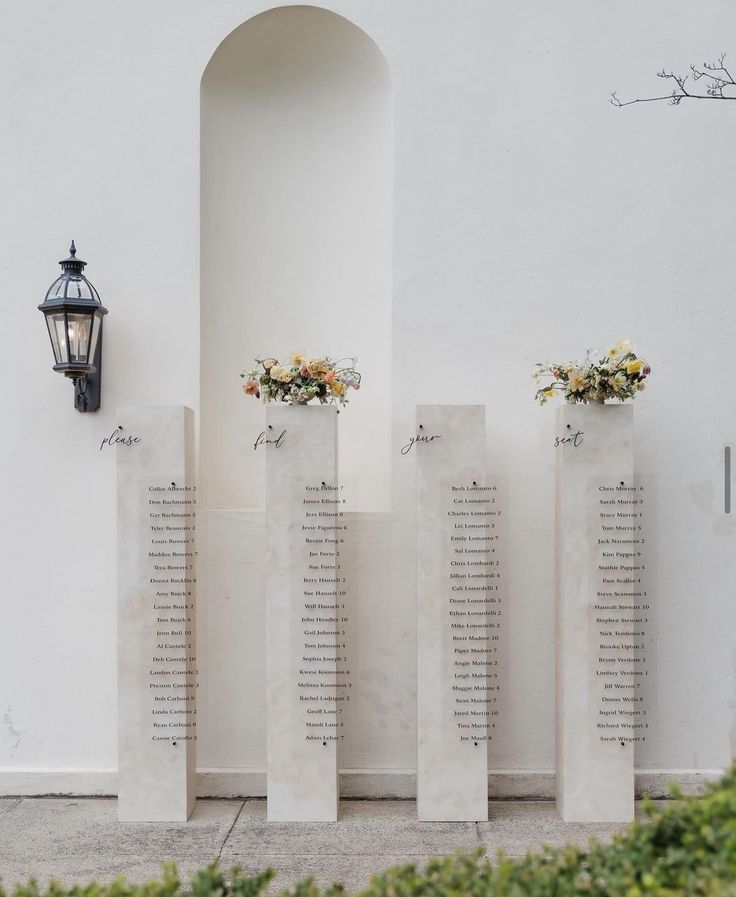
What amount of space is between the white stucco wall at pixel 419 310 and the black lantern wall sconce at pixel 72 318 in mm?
236

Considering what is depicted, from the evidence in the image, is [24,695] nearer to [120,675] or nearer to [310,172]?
[120,675]

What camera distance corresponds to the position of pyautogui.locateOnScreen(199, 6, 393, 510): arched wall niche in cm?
520

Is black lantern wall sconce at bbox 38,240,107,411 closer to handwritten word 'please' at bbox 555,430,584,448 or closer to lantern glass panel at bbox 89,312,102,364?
lantern glass panel at bbox 89,312,102,364

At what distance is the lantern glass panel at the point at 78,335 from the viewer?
15.2ft

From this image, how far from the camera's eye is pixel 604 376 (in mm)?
4445

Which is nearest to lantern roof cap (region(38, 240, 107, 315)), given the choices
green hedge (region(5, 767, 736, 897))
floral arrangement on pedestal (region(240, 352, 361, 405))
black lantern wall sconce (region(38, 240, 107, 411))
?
black lantern wall sconce (region(38, 240, 107, 411))

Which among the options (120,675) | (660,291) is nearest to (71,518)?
(120,675)

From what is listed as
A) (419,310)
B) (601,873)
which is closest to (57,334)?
(419,310)

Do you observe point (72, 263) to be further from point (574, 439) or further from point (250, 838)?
point (250, 838)

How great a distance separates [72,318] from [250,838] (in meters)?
2.57

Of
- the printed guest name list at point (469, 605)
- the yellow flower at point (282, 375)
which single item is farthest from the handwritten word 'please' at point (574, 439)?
the yellow flower at point (282, 375)

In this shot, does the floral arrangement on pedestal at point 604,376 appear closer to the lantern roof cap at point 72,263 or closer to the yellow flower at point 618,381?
the yellow flower at point 618,381

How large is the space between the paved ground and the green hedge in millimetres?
1609

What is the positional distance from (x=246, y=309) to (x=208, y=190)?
0.67 m
